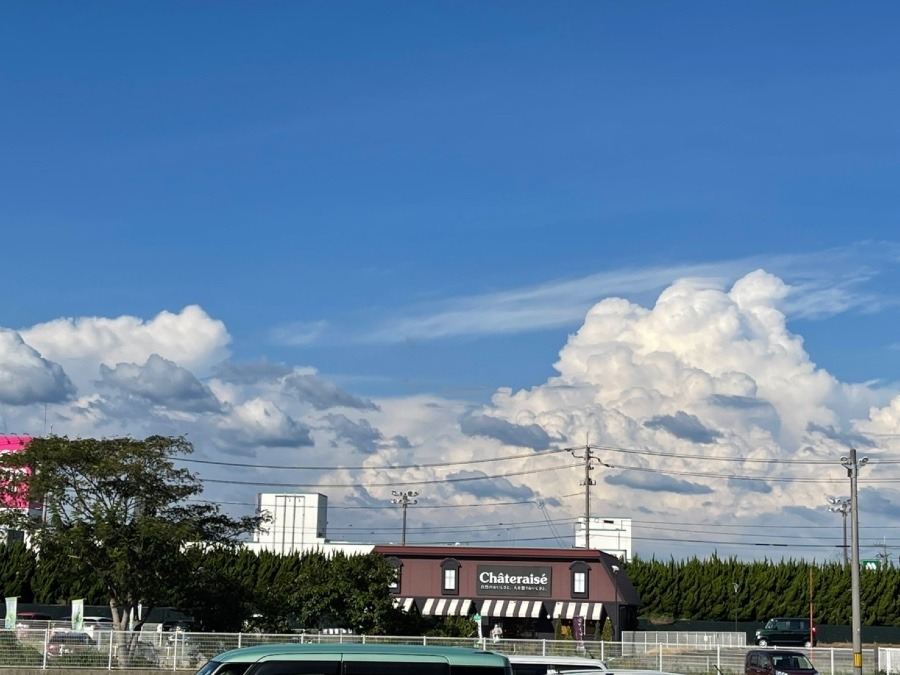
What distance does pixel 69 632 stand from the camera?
137 ft

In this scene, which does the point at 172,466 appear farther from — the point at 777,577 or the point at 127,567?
the point at 777,577

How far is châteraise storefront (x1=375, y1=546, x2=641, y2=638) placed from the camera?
6975 centimetres

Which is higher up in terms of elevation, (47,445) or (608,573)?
(47,445)

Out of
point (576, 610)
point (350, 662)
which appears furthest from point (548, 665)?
point (576, 610)

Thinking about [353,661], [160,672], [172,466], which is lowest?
[160,672]

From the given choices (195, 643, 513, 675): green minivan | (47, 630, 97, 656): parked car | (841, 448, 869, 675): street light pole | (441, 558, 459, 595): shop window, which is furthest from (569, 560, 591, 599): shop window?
(195, 643, 513, 675): green minivan

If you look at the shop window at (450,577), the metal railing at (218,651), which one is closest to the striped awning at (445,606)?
the shop window at (450,577)

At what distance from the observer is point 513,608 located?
69625 millimetres

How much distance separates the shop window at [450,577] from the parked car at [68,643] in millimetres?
32112

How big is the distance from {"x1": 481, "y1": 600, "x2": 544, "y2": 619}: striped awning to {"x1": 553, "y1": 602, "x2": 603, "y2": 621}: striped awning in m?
1.04

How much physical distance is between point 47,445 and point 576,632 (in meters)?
25.1

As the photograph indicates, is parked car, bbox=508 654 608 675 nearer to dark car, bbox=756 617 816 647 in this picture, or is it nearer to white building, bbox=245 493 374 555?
dark car, bbox=756 617 816 647

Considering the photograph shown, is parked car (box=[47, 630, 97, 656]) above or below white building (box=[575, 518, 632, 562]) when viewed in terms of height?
→ below

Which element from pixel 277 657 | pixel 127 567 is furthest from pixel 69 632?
pixel 277 657
